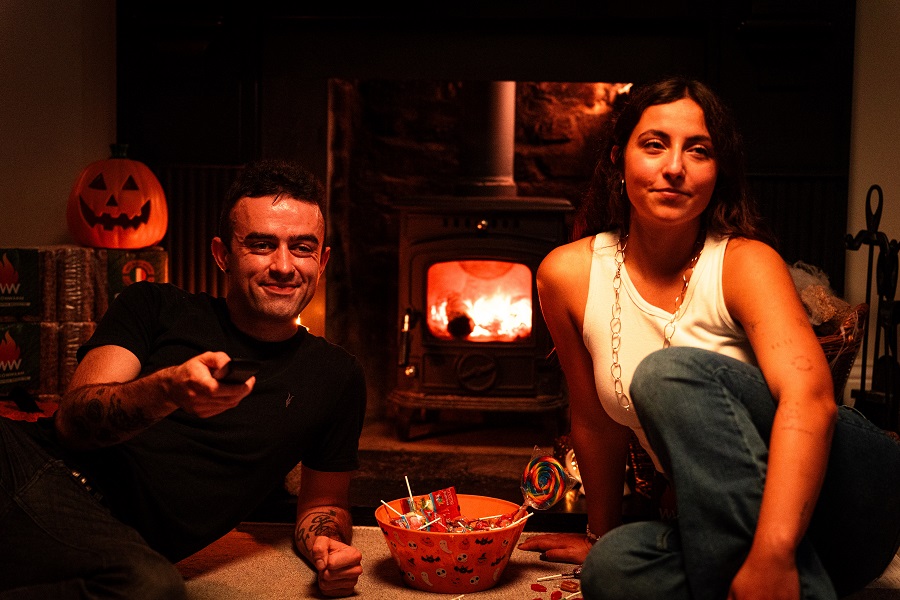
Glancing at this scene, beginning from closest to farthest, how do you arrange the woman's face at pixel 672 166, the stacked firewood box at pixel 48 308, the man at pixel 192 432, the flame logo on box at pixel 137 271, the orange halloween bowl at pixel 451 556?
the man at pixel 192 432, the woman's face at pixel 672 166, the orange halloween bowl at pixel 451 556, the stacked firewood box at pixel 48 308, the flame logo on box at pixel 137 271

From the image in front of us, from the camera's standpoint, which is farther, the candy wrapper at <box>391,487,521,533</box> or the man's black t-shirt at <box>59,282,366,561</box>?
the candy wrapper at <box>391,487,521,533</box>

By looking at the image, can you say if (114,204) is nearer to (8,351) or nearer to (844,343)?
(8,351)

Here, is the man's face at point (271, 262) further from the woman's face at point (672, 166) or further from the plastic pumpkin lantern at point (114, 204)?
the plastic pumpkin lantern at point (114, 204)

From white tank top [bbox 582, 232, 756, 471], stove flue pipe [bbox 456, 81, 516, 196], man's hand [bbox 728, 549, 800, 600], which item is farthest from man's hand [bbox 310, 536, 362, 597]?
stove flue pipe [bbox 456, 81, 516, 196]

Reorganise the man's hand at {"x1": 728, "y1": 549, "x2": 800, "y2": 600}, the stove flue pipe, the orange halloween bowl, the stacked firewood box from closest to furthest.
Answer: the man's hand at {"x1": 728, "y1": 549, "x2": 800, "y2": 600}, the orange halloween bowl, the stacked firewood box, the stove flue pipe

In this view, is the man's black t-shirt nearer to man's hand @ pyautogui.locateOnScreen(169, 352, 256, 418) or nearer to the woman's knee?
man's hand @ pyautogui.locateOnScreen(169, 352, 256, 418)

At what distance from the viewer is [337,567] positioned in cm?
164

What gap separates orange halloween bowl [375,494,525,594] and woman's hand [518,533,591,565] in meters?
0.20

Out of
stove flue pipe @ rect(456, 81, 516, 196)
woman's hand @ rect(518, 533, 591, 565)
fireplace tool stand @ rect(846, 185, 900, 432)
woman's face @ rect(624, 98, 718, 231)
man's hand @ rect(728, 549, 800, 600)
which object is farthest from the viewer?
stove flue pipe @ rect(456, 81, 516, 196)

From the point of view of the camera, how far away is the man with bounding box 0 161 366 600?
1.32m

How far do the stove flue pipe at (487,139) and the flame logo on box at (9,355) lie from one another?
154 centimetres

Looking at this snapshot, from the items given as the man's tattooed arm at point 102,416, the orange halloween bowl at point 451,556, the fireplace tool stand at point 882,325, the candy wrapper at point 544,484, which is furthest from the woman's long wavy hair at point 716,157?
the fireplace tool stand at point 882,325

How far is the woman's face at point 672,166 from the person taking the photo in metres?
1.54

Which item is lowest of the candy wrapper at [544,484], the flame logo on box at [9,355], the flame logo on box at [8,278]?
the candy wrapper at [544,484]
